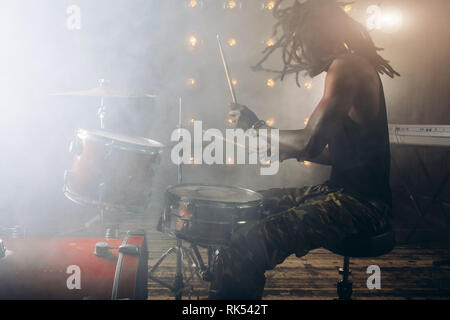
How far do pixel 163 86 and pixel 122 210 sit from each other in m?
2.85

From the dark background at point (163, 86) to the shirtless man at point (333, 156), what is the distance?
94.9 inches

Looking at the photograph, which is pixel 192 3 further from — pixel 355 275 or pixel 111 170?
pixel 355 275

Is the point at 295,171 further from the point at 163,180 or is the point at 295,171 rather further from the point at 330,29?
the point at 330,29

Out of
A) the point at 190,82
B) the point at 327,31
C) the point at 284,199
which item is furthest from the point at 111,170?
the point at 190,82

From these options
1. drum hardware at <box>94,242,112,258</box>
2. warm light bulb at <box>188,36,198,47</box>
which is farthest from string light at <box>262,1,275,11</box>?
drum hardware at <box>94,242,112,258</box>

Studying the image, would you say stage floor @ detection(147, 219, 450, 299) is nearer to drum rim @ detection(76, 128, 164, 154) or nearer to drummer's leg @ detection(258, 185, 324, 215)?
drummer's leg @ detection(258, 185, 324, 215)

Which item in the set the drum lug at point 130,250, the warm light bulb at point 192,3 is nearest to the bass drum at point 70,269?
the drum lug at point 130,250

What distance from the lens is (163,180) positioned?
203 inches

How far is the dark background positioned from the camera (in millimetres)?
4098

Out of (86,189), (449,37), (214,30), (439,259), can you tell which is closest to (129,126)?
(214,30)

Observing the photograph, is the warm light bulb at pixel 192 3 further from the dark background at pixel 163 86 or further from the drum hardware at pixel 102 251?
the drum hardware at pixel 102 251

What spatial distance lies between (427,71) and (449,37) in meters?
0.48

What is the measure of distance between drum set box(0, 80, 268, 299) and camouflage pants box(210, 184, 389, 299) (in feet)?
0.43

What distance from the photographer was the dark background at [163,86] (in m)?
4.10
